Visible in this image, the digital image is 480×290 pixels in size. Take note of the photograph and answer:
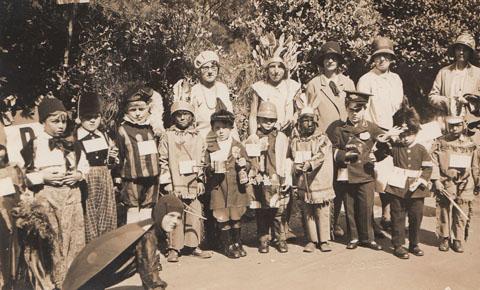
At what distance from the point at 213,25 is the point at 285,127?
423cm

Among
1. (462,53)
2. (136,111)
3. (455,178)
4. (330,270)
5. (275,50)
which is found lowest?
(330,270)

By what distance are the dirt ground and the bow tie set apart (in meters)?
1.41

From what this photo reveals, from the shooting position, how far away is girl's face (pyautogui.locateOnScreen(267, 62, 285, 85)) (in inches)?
273

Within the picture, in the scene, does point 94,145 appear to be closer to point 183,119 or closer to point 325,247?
point 183,119

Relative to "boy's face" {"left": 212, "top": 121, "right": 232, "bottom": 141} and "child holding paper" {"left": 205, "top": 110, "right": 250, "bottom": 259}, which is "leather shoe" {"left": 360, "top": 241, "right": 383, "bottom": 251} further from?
"boy's face" {"left": 212, "top": 121, "right": 232, "bottom": 141}

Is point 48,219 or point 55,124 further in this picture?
point 55,124

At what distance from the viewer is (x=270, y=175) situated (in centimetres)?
646

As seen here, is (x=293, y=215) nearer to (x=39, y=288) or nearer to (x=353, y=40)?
(x=353, y=40)

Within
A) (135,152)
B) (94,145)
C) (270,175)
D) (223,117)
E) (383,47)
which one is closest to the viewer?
(94,145)

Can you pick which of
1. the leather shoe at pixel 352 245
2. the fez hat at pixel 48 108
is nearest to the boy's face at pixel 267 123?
the leather shoe at pixel 352 245

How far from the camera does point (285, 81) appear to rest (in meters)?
7.10

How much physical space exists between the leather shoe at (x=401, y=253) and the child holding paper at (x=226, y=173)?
5.78 ft

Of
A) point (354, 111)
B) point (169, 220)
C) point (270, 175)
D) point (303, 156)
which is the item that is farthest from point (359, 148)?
point (169, 220)

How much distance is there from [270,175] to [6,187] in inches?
113
